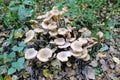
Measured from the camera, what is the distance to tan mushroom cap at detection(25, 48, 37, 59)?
2370 mm

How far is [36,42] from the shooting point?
8.43ft

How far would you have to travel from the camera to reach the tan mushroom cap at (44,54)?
7.70 feet

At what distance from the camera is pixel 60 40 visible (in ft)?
8.11

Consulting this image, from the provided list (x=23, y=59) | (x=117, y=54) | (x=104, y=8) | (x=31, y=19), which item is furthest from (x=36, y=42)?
(x=104, y=8)

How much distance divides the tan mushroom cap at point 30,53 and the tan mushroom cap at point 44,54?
46mm

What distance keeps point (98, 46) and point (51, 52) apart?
68 cm

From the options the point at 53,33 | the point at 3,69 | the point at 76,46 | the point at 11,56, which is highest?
the point at 53,33

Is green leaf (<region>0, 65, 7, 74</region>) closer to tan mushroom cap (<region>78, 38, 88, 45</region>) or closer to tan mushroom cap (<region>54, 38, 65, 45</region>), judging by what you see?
tan mushroom cap (<region>54, 38, 65, 45</region>)

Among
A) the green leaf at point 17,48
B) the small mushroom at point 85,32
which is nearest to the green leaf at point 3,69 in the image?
the green leaf at point 17,48

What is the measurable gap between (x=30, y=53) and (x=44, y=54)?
0.16 m

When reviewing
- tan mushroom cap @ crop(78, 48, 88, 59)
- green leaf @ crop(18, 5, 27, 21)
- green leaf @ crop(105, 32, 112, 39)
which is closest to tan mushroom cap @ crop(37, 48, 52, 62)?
tan mushroom cap @ crop(78, 48, 88, 59)

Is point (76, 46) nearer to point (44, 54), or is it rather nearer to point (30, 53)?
point (44, 54)

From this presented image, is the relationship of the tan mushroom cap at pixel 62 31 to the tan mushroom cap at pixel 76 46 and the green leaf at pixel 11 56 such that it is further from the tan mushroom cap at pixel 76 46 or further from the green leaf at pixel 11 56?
the green leaf at pixel 11 56

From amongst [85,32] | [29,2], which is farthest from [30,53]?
[29,2]
